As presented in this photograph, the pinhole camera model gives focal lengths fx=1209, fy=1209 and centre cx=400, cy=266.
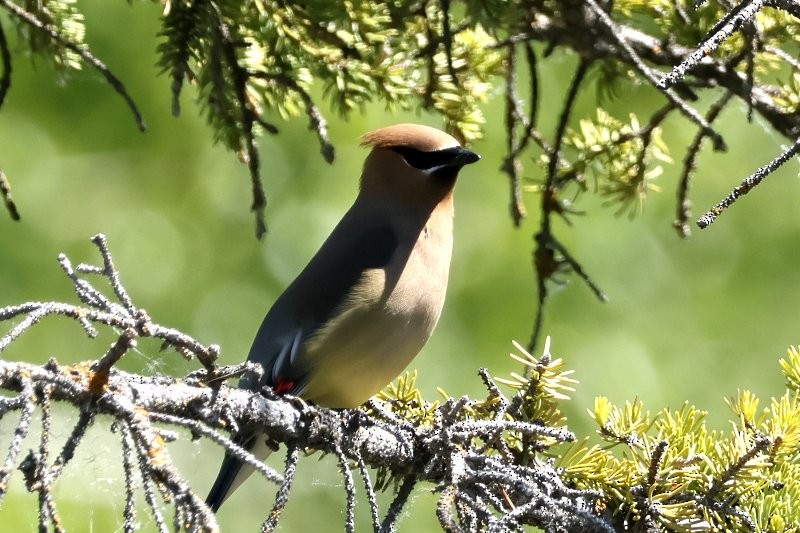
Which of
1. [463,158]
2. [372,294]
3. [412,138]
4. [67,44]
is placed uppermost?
[412,138]

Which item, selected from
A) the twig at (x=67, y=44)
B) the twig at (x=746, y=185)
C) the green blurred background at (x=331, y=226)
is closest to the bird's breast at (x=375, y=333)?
the twig at (x=67, y=44)

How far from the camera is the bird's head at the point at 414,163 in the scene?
363 cm

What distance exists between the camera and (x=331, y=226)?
6.56m

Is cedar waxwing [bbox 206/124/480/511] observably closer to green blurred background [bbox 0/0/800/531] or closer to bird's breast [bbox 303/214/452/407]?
bird's breast [bbox 303/214/452/407]

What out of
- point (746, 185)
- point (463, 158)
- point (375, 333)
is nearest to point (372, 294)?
point (375, 333)

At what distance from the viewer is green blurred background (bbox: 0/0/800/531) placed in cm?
643

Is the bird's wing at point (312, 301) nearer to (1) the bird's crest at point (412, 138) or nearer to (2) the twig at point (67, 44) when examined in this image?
(1) the bird's crest at point (412, 138)

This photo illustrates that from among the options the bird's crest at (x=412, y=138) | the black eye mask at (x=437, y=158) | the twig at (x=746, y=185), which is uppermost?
the bird's crest at (x=412, y=138)

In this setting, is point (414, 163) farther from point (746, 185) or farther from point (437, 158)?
point (746, 185)

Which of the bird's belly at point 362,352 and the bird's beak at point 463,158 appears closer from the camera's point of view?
the bird's belly at point 362,352

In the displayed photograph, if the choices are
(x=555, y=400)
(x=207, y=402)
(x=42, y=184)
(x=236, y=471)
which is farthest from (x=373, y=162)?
(x=42, y=184)

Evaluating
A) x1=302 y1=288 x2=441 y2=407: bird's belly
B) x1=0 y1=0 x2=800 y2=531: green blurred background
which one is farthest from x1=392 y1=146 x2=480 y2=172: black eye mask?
x1=0 y1=0 x2=800 y2=531: green blurred background

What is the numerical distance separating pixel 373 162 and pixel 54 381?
2.23 meters

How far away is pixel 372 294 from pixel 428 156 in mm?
570
